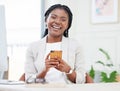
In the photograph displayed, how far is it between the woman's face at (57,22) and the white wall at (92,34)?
238 cm

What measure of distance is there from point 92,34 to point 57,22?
256cm

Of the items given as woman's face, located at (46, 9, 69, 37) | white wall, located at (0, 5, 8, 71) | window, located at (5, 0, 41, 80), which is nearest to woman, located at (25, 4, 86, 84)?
woman's face, located at (46, 9, 69, 37)

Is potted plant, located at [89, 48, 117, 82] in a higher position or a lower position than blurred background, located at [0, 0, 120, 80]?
lower

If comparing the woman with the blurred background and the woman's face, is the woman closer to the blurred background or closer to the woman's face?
the woman's face

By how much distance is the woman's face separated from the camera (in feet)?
6.75

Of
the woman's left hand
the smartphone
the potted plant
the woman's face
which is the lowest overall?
the potted plant

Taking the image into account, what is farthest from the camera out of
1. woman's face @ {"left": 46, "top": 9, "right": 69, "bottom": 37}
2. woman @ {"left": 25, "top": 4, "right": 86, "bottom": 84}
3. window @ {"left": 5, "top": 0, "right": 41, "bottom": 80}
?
window @ {"left": 5, "top": 0, "right": 41, "bottom": 80}

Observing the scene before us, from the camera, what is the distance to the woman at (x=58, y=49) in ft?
6.12

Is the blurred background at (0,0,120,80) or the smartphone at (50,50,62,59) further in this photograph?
the blurred background at (0,0,120,80)

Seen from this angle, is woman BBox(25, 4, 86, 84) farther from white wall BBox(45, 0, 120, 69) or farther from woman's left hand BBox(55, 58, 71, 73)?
white wall BBox(45, 0, 120, 69)

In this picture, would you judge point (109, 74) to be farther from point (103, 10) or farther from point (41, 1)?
point (41, 1)

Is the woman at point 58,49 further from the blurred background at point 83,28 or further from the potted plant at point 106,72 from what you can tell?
the blurred background at point 83,28

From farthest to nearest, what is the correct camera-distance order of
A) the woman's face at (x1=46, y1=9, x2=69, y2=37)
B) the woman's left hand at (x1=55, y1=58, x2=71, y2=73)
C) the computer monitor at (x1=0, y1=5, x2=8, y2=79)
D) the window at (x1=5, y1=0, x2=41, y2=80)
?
1. the window at (x1=5, y1=0, x2=41, y2=80)
2. the woman's face at (x1=46, y1=9, x2=69, y2=37)
3. the woman's left hand at (x1=55, y1=58, x2=71, y2=73)
4. the computer monitor at (x1=0, y1=5, x2=8, y2=79)

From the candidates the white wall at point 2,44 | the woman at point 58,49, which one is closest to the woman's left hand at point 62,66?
the woman at point 58,49
